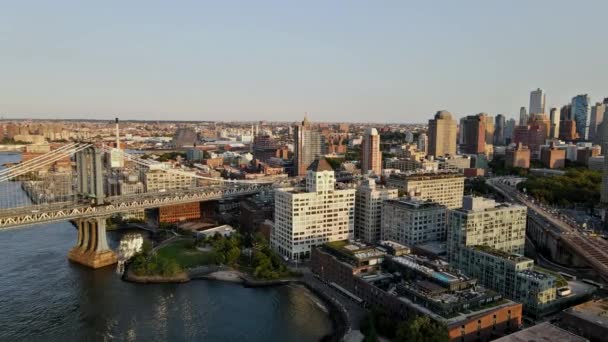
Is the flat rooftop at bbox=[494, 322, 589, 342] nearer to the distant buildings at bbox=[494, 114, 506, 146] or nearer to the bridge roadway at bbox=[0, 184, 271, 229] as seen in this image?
the bridge roadway at bbox=[0, 184, 271, 229]

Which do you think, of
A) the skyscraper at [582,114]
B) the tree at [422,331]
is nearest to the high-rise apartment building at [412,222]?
the tree at [422,331]

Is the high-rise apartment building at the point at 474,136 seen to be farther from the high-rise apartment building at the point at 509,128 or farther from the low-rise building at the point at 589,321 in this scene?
the low-rise building at the point at 589,321

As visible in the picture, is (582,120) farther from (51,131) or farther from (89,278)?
(51,131)

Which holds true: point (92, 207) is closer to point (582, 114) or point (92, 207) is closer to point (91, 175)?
point (91, 175)

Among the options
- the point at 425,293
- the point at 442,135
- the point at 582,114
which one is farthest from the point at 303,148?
the point at 582,114

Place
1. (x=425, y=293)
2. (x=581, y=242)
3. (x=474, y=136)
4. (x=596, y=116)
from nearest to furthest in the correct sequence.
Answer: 1. (x=425, y=293)
2. (x=581, y=242)
3. (x=474, y=136)
4. (x=596, y=116)

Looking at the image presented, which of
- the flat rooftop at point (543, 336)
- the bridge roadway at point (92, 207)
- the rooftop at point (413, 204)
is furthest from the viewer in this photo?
the rooftop at point (413, 204)

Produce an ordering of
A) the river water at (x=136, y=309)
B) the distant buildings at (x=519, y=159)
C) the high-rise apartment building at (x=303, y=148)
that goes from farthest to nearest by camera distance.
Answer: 1. the distant buildings at (x=519, y=159)
2. the high-rise apartment building at (x=303, y=148)
3. the river water at (x=136, y=309)
